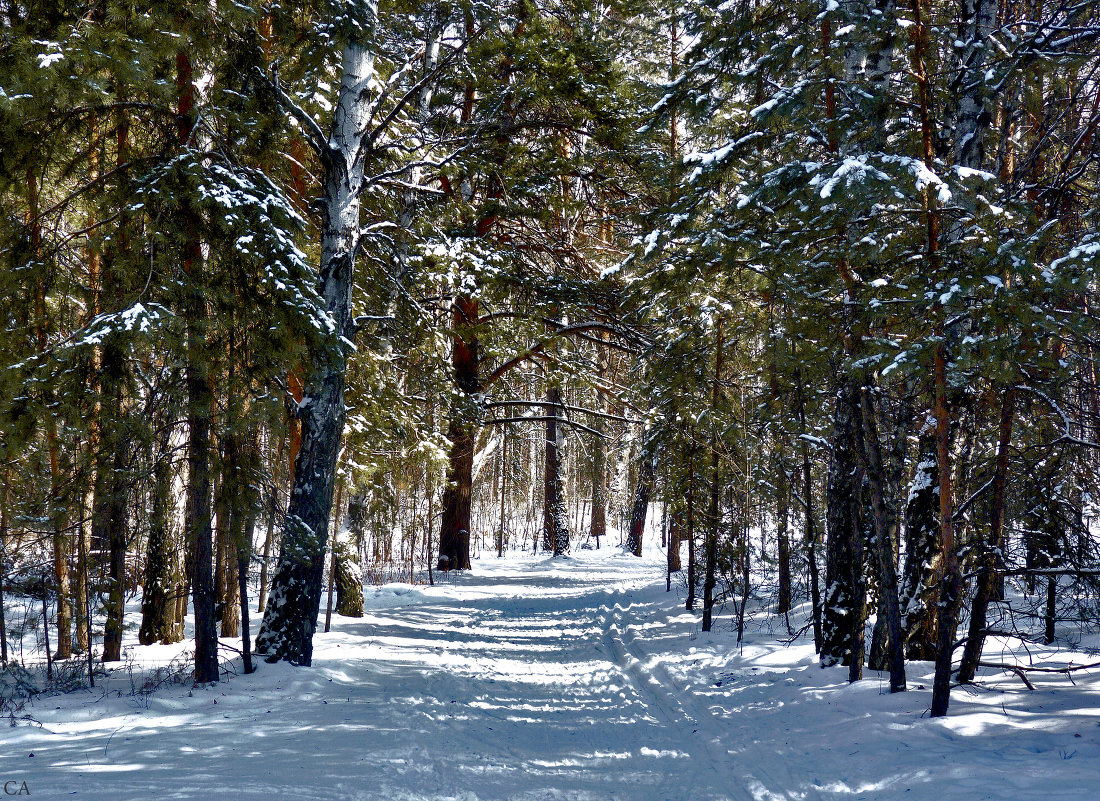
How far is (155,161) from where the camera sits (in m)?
6.39

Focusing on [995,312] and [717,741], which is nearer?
[995,312]

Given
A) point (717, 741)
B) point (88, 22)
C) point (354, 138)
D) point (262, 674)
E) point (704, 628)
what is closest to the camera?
point (88, 22)

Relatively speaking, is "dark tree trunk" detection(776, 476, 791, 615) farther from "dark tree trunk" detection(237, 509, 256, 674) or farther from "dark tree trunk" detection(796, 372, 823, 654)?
"dark tree trunk" detection(237, 509, 256, 674)

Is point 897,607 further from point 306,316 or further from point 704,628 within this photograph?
point 306,316

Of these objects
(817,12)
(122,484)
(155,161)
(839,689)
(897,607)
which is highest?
(817,12)

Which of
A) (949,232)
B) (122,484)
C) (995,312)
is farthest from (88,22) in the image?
(949,232)

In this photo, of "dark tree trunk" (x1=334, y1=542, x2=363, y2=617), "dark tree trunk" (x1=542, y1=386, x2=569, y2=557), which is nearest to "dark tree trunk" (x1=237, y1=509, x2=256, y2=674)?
"dark tree trunk" (x1=334, y1=542, x2=363, y2=617)

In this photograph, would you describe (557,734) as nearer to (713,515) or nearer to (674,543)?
(713,515)

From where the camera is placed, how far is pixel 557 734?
247 inches

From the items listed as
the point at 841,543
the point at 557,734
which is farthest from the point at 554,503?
the point at 557,734

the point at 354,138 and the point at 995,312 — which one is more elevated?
the point at 354,138

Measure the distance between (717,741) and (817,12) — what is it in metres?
6.86

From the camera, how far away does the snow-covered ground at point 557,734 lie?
4.43 meters

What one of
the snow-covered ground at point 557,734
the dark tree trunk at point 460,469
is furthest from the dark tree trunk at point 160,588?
the dark tree trunk at point 460,469
